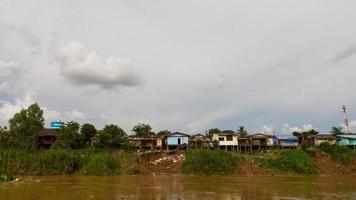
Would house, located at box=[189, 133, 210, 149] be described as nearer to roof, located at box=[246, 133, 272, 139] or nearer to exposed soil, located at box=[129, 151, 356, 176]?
roof, located at box=[246, 133, 272, 139]

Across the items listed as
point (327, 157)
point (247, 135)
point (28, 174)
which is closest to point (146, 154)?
point (28, 174)

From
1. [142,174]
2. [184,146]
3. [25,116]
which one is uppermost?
[25,116]

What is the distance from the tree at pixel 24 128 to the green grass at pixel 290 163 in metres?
39.1

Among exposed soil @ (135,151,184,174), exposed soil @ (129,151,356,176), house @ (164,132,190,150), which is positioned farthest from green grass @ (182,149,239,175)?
house @ (164,132,190,150)

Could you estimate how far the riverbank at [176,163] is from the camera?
2141 inches

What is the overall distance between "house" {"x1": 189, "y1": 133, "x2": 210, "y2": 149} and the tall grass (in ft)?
74.8

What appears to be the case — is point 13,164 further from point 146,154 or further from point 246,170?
point 246,170

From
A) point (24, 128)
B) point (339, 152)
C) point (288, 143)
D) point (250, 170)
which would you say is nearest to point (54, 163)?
point (24, 128)

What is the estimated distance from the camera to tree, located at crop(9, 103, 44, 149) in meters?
61.8

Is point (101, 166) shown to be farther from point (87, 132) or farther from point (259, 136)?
point (259, 136)

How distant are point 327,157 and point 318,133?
714 inches

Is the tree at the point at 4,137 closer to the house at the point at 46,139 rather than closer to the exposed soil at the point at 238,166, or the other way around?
the house at the point at 46,139

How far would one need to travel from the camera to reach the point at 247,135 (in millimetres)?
77812

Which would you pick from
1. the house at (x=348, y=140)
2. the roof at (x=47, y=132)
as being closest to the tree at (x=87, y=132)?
the roof at (x=47, y=132)
